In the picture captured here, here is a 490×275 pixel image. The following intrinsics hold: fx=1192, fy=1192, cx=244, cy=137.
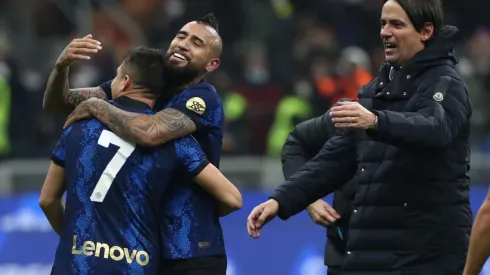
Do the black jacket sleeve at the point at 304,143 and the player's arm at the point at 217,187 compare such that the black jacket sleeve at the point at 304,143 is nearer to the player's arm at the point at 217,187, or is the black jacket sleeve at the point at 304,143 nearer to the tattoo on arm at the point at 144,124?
the player's arm at the point at 217,187

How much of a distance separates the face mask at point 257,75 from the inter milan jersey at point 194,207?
27.8 feet

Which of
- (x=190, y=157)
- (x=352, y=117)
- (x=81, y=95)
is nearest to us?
(x=352, y=117)

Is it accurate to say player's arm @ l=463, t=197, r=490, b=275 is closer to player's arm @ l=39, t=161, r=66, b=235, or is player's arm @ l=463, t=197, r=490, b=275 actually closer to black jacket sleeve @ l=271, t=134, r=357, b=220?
black jacket sleeve @ l=271, t=134, r=357, b=220

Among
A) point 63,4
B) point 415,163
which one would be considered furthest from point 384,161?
point 63,4

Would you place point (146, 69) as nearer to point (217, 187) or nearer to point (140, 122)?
point (140, 122)

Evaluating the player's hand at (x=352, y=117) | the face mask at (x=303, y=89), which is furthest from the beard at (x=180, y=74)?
the face mask at (x=303, y=89)

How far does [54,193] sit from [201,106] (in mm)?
814

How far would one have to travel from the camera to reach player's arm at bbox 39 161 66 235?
5629mm

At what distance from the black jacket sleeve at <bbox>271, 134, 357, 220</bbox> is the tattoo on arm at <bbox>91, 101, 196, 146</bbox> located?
548 mm

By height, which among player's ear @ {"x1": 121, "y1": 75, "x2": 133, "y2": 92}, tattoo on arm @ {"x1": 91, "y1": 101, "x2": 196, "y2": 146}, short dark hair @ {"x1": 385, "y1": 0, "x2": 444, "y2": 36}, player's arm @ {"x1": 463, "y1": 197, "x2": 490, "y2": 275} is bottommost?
player's arm @ {"x1": 463, "y1": 197, "x2": 490, "y2": 275}

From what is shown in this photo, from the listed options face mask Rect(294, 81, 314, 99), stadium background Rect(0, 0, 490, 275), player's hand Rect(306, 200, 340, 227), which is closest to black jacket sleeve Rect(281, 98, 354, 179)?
player's hand Rect(306, 200, 340, 227)

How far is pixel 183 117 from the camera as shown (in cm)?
558

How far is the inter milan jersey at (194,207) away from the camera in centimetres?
561

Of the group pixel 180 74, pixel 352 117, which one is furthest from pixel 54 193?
pixel 352 117
